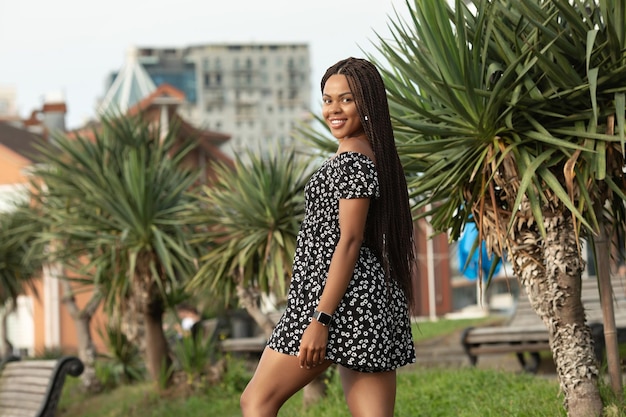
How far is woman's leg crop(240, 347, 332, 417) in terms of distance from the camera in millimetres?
4090

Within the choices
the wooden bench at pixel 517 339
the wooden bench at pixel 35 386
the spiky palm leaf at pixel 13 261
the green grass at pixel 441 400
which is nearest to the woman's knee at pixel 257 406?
the green grass at pixel 441 400

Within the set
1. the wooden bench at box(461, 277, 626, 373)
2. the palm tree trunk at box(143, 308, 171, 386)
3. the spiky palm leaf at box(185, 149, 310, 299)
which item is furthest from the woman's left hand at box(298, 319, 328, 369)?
the palm tree trunk at box(143, 308, 171, 386)

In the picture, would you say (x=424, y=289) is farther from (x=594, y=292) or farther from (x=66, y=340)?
(x=594, y=292)

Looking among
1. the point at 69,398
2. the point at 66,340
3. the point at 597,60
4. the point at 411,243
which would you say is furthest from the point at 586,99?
the point at 66,340

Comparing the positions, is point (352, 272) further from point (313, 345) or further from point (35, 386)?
point (35, 386)

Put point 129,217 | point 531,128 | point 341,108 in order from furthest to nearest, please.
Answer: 1. point 129,217
2. point 531,128
3. point 341,108

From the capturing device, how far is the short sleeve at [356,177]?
4.08 m

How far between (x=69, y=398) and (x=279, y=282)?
759 cm

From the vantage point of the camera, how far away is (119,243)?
14016 millimetres

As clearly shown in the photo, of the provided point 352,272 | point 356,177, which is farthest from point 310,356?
point 356,177

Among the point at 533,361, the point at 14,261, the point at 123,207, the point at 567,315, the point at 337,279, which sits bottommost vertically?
the point at 533,361

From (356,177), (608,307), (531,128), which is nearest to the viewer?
(356,177)

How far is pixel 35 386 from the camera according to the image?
32.8 ft

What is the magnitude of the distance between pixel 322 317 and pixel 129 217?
33.4ft
